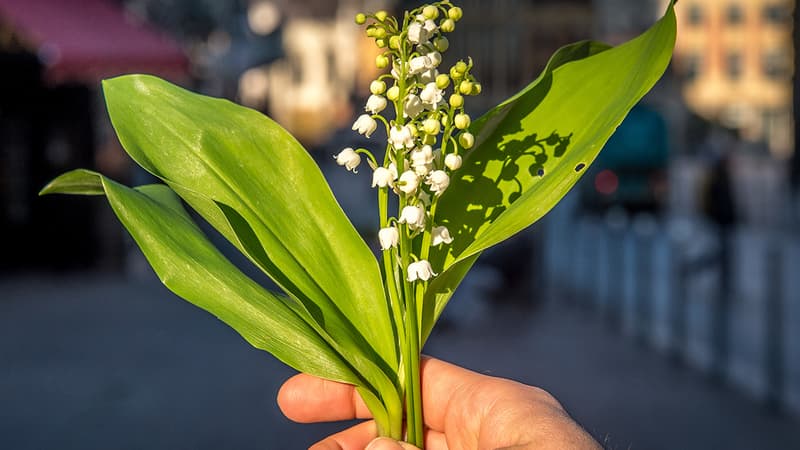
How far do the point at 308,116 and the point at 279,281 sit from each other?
2596 inches

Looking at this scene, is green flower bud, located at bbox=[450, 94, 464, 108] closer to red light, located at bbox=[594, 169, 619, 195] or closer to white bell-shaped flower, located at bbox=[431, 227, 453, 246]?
white bell-shaped flower, located at bbox=[431, 227, 453, 246]

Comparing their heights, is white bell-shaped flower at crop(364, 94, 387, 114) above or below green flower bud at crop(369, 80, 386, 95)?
below

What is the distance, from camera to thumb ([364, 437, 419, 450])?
1495 millimetres

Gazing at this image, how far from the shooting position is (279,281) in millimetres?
1495

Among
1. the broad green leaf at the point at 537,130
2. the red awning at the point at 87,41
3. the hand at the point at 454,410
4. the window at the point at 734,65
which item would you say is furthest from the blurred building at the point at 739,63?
the hand at the point at 454,410

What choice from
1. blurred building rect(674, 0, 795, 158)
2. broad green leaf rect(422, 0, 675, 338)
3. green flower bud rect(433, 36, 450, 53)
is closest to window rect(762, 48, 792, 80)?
blurred building rect(674, 0, 795, 158)

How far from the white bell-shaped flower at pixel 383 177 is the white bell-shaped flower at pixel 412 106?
82 millimetres

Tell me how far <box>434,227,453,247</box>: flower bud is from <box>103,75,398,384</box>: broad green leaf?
11cm

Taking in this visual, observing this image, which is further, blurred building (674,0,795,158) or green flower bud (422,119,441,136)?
blurred building (674,0,795,158)

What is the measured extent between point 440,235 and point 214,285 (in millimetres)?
312

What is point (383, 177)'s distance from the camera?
1.41 metres

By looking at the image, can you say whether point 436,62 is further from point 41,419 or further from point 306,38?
point 306,38

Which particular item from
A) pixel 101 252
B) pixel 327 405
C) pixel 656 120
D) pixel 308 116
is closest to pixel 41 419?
pixel 327 405

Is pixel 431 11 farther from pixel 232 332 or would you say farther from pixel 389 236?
pixel 232 332
